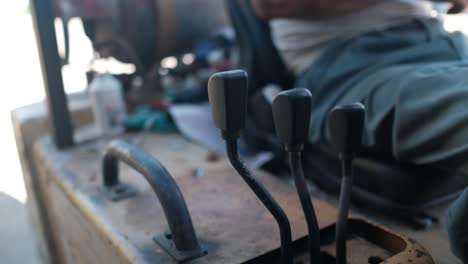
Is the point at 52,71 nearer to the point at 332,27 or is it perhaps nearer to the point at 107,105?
the point at 107,105

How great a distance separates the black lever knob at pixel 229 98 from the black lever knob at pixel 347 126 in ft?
0.32

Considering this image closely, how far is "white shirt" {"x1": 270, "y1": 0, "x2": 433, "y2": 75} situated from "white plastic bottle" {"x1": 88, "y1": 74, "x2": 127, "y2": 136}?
48cm

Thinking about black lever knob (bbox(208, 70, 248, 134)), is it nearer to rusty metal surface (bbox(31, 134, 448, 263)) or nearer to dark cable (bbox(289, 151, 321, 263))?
dark cable (bbox(289, 151, 321, 263))

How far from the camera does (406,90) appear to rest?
64 cm

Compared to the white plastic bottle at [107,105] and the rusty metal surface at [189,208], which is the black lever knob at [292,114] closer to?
the rusty metal surface at [189,208]

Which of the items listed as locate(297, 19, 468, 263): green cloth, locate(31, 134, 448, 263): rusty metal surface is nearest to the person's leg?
locate(297, 19, 468, 263): green cloth

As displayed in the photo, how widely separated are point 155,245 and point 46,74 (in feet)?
1.93

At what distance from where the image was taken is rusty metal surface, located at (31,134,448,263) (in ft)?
1.98

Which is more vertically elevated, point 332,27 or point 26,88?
point 332,27

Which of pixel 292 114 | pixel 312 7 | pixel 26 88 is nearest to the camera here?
pixel 292 114

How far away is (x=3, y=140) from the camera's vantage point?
2658 millimetres

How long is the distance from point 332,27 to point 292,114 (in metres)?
0.52

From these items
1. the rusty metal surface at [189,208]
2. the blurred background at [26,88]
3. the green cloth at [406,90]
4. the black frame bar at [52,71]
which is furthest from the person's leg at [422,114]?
the black frame bar at [52,71]

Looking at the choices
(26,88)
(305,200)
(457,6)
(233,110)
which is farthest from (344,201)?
(26,88)
